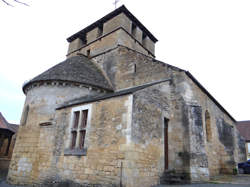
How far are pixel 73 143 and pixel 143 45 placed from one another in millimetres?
12026

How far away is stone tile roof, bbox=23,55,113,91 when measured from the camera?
10.7m

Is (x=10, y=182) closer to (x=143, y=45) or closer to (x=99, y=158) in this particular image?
(x=99, y=158)

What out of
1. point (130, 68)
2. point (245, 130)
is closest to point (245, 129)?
point (245, 130)

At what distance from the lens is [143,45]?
17.8 meters

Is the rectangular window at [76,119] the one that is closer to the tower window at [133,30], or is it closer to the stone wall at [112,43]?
the stone wall at [112,43]

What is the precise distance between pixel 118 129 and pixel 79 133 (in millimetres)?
2166

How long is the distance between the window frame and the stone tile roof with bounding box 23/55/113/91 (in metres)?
2.38

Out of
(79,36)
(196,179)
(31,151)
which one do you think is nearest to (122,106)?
(196,179)

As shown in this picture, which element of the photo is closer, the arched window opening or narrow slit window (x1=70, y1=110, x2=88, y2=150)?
narrow slit window (x1=70, y1=110, x2=88, y2=150)

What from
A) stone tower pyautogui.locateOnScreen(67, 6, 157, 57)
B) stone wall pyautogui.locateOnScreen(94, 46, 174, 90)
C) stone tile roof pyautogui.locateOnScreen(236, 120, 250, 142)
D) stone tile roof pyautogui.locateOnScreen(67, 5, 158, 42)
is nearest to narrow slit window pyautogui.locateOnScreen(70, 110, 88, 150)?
stone wall pyautogui.locateOnScreen(94, 46, 174, 90)

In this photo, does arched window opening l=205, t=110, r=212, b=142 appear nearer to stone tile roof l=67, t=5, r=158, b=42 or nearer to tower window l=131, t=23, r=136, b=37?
tower window l=131, t=23, r=136, b=37

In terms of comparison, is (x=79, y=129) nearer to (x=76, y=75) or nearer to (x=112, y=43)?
(x=76, y=75)

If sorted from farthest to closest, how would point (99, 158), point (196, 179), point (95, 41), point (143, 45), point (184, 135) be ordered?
point (143, 45)
point (95, 41)
point (184, 135)
point (196, 179)
point (99, 158)

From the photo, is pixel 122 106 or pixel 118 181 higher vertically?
pixel 122 106
